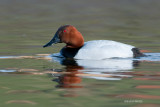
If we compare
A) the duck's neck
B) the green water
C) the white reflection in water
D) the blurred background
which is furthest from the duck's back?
the blurred background

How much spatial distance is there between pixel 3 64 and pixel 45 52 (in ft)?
6.22

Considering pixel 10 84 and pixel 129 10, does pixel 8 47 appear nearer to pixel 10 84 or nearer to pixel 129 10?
pixel 10 84

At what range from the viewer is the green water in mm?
4832

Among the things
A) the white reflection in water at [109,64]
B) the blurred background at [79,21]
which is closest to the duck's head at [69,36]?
the white reflection in water at [109,64]

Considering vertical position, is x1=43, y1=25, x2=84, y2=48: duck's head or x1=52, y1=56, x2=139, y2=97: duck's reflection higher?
x1=43, y1=25, x2=84, y2=48: duck's head

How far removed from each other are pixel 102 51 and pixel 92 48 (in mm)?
202

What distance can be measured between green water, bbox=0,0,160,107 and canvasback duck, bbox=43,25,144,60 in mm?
694

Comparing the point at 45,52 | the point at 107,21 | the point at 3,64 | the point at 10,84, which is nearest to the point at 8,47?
the point at 45,52

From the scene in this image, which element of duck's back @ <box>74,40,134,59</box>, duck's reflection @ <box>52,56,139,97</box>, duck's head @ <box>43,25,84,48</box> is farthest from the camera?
duck's head @ <box>43,25,84,48</box>

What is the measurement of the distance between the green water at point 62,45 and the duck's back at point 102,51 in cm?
72

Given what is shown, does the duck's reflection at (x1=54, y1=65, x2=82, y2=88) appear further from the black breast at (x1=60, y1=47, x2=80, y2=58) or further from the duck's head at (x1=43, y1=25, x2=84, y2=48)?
the duck's head at (x1=43, y1=25, x2=84, y2=48)

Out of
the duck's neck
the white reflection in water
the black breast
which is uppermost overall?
the duck's neck

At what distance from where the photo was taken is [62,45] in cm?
1099

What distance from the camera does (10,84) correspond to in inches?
221
